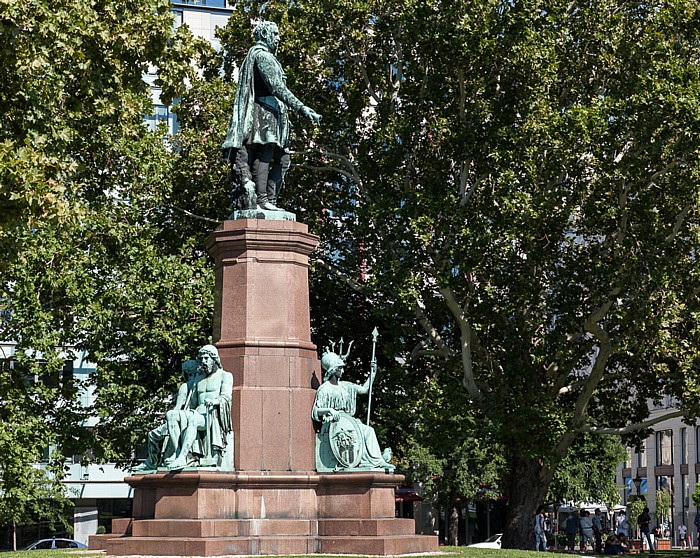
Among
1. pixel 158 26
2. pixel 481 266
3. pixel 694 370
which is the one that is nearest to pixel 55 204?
pixel 158 26

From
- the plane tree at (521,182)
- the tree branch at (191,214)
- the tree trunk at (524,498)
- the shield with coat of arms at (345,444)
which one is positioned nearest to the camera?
the shield with coat of arms at (345,444)

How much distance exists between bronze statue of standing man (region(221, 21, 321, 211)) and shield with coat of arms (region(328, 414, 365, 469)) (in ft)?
12.2

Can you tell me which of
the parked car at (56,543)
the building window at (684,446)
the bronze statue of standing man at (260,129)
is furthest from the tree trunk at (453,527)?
the bronze statue of standing man at (260,129)

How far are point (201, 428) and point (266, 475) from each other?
3.53ft

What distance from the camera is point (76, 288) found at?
1120 inches

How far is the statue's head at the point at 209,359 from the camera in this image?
1533cm

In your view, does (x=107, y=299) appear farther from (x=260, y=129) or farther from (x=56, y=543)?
(x=56, y=543)

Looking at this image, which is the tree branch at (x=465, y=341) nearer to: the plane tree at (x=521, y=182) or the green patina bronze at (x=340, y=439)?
the plane tree at (x=521, y=182)

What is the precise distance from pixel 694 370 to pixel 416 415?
7399 mm

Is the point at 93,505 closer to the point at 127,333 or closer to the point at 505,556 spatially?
the point at 127,333

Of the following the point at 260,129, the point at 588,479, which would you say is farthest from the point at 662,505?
the point at 260,129

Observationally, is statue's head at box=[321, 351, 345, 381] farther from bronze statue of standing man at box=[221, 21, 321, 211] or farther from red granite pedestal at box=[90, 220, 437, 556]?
bronze statue of standing man at box=[221, 21, 321, 211]

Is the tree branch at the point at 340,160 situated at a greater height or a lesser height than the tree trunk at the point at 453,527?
greater

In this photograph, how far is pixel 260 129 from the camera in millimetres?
17844
